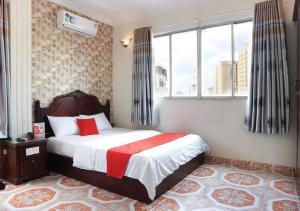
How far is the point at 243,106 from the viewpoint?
3422 mm

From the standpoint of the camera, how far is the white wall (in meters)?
3.10

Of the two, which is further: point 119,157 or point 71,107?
point 71,107

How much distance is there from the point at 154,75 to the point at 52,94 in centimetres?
185

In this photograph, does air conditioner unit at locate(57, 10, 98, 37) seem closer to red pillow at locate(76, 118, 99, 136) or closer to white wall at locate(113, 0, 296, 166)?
white wall at locate(113, 0, 296, 166)

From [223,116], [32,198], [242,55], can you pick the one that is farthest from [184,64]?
[32,198]

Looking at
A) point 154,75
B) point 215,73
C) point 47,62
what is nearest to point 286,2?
point 215,73

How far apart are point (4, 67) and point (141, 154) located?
222cm

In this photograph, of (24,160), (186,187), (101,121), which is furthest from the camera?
(101,121)

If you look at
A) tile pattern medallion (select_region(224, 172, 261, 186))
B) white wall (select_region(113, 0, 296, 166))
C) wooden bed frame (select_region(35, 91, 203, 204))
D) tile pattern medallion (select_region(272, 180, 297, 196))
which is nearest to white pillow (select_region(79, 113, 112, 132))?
wooden bed frame (select_region(35, 91, 203, 204))

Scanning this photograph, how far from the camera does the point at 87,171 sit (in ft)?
9.09

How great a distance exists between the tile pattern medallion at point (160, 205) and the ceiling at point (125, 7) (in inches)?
124

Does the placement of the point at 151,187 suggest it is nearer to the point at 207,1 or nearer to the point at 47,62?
the point at 47,62

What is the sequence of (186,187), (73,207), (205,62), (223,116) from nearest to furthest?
(73,207)
(186,187)
(223,116)
(205,62)

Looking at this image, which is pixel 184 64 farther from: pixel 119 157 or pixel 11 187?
pixel 11 187
